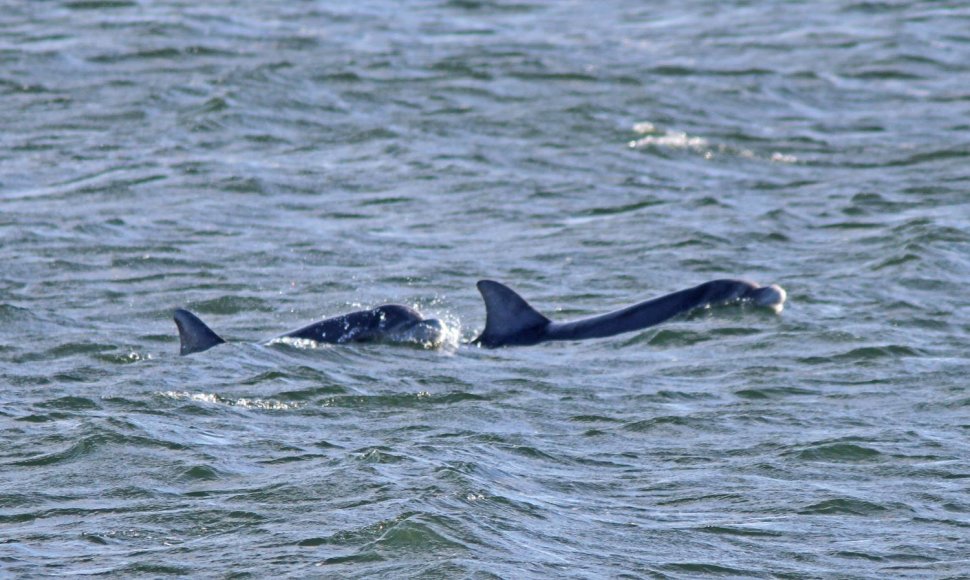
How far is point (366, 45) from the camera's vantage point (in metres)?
29.0

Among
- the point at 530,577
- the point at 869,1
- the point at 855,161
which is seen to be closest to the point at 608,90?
the point at 855,161

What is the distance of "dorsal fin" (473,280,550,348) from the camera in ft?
49.5

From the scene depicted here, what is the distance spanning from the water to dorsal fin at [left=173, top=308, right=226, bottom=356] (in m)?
0.19

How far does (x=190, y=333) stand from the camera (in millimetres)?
14211

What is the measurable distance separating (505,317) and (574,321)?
715 mm

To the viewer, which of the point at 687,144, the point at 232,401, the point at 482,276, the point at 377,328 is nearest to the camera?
the point at 232,401

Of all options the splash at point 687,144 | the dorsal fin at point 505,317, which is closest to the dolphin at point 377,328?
the dorsal fin at point 505,317

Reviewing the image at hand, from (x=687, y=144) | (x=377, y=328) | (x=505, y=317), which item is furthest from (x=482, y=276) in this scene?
(x=687, y=144)

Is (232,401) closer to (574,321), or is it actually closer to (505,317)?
(505,317)

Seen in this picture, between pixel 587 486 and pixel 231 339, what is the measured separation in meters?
5.12

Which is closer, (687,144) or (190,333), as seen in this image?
(190,333)

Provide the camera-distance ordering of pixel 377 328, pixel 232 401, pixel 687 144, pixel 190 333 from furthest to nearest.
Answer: pixel 687 144, pixel 377 328, pixel 190 333, pixel 232 401

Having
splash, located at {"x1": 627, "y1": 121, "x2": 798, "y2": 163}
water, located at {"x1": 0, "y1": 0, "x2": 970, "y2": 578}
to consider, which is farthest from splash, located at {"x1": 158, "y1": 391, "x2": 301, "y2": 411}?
splash, located at {"x1": 627, "y1": 121, "x2": 798, "y2": 163}

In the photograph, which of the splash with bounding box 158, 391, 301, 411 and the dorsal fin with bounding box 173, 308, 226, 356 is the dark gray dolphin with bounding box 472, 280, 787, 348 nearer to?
the dorsal fin with bounding box 173, 308, 226, 356
